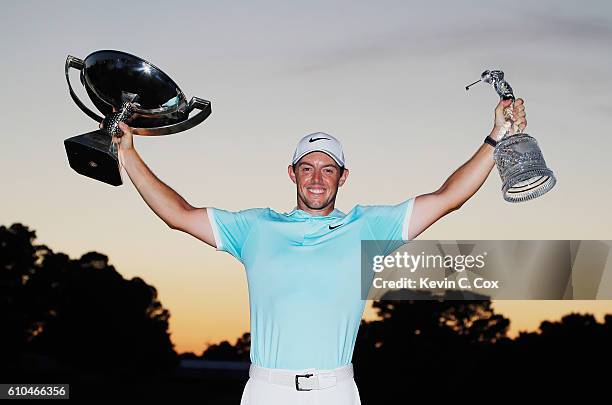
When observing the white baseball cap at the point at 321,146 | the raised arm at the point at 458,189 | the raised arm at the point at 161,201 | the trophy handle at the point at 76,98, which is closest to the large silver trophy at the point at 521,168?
the raised arm at the point at 458,189

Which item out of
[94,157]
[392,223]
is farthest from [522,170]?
[94,157]

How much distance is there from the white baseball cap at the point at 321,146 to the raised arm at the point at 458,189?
56 cm

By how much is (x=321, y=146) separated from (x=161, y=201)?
997 millimetres

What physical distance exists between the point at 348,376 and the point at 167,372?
44.0 meters

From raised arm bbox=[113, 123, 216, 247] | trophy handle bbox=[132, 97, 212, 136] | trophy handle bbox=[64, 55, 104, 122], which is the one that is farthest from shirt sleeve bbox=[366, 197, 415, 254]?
trophy handle bbox=[64, 55, 104, 122]

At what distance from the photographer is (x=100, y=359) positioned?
148 ft

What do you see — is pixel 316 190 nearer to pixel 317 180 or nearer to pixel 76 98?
pixel 317 180

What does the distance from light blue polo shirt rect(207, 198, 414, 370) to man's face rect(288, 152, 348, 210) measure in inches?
3.4

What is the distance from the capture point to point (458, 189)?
4223 mm

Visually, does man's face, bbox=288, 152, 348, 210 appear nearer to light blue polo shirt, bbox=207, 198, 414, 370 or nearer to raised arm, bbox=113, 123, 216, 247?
light blue polo shirt, bbox=207, 198, 414, 370

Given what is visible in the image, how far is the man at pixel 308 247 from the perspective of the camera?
3.99m

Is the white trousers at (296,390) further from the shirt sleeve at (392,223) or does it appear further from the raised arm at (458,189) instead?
the raised arm at (458,189)

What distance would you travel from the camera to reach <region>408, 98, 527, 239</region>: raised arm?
4215mm

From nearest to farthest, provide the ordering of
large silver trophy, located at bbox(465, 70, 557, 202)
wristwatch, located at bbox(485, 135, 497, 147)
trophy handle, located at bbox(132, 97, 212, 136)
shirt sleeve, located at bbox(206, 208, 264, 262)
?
large silver trophy, located at bbox(465, 70, 557, 202) < wristwatch, located at bbox(485, 135, 497, 147) < shirt sleeve, located at bbox(206, 208, 264, 262) < trophy handle, located at bbox(132, 97, 212, 136)
